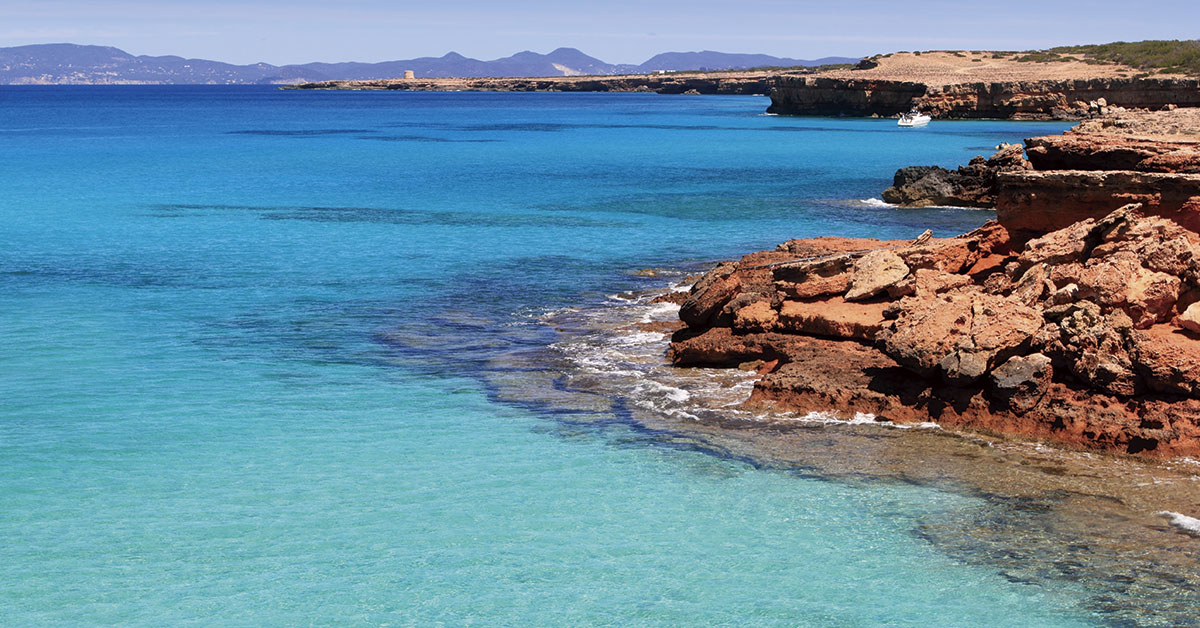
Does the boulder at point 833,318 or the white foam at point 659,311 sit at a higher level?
the boulder at point 833,318

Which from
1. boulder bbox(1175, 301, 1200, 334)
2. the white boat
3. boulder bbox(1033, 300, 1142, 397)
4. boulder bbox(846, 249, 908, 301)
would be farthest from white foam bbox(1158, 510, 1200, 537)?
the white boat

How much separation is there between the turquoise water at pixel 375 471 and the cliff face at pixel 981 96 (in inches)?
2518

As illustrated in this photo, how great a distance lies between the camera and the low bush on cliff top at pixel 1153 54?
9431 centimetres

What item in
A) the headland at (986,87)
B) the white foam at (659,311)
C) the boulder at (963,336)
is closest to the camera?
the boulder at (963,336)

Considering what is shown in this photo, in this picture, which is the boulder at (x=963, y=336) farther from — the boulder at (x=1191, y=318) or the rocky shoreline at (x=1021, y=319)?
the boulder at (x=1191, y=318)

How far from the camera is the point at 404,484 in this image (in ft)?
37.2

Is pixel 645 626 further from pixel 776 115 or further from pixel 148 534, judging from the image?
pixel 776 115

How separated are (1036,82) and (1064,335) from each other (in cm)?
8880

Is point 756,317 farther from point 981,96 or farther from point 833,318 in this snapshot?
point 981,96

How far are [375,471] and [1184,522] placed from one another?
25.3 ft

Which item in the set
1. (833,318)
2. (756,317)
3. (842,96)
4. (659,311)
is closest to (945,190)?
(659,311)

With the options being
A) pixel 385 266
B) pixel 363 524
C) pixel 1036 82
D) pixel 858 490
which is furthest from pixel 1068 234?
pixel 1036 82

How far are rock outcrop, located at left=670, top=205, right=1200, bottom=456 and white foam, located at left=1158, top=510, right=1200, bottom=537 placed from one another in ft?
5.31

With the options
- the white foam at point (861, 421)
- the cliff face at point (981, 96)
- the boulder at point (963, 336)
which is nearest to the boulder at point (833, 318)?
the boulder at point (963, 336)
